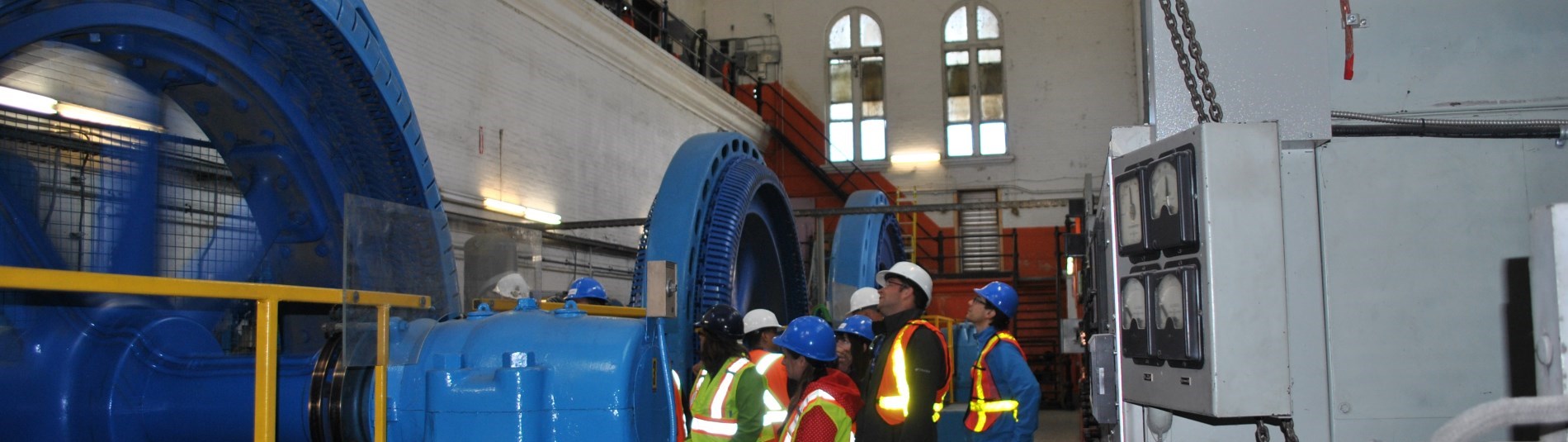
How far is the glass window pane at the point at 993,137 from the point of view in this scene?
1912cm

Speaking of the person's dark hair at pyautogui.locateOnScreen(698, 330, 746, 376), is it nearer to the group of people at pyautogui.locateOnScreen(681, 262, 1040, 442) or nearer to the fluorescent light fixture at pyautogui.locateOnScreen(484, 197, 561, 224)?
the group of people at pyautogui.locateOnScreen(681, 262, 1040, 442)

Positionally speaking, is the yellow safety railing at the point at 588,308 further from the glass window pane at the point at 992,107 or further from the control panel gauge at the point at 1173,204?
the glass window pane at the point at 992,107

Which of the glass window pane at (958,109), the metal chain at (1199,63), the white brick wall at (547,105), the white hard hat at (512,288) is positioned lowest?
the white hard hat at (512,288)

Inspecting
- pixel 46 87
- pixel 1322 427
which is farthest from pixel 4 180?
pixel 1322 427

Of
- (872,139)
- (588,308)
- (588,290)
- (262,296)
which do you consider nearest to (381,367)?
(262,296)

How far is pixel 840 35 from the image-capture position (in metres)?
19.6

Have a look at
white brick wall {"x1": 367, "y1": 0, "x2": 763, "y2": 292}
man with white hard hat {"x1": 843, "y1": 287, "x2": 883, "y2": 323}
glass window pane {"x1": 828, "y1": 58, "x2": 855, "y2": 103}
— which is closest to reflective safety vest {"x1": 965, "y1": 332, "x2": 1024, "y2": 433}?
man with white hard hat {"x1": 843, "y1": 287, "x2": 883, "y2": 323}

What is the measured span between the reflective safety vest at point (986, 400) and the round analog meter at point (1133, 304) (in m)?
2.65

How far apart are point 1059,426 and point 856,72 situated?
7796 millimetres

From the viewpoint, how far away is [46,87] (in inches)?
129

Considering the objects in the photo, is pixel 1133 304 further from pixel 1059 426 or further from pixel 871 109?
pixel 871 109

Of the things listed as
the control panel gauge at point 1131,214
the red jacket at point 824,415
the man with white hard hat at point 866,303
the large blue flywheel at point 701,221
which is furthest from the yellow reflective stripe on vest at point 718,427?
the man with white hard hat at point 866,303

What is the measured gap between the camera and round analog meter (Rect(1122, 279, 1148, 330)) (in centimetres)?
288

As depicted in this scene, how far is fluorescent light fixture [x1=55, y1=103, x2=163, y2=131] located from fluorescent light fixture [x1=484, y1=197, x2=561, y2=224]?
22.8 ft
